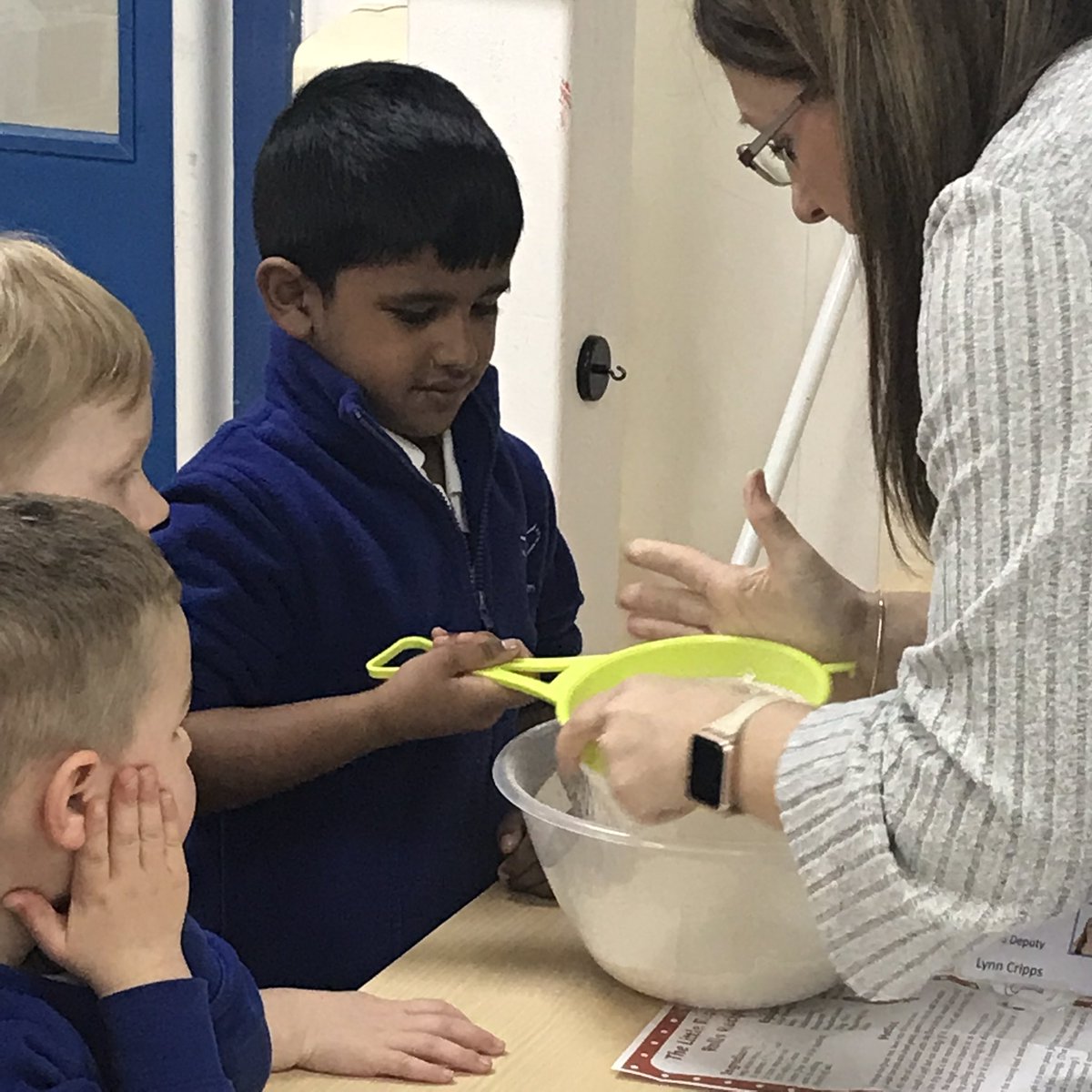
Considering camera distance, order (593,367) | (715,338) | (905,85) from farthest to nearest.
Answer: (715,338) → (593,367) → (905,85)

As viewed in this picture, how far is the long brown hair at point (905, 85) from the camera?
0.79 m

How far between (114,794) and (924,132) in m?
0.53

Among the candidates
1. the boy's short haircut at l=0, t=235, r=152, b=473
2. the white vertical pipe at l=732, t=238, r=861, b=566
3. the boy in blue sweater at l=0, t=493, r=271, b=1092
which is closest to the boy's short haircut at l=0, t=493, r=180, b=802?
the boy in blue sweater at l=0, t=493, r=271, b=1092

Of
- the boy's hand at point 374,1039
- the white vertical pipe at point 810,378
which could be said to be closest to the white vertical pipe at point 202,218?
the white vertical pipe at point 810,378

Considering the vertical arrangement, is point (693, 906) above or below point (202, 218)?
below

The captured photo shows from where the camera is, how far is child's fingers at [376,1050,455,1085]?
876mm

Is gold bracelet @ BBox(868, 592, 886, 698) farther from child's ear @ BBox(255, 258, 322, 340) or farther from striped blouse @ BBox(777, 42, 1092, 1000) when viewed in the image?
child's ear @ BBox(255, 258, 322, 340)

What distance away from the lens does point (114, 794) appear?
27.9 inches

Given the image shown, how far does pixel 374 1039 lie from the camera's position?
90 cm

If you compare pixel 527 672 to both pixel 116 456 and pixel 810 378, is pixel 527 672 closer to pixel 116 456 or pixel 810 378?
pixel 116 456

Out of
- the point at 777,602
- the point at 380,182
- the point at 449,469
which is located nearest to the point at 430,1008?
the point at 777,602

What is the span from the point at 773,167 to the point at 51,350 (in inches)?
20.8

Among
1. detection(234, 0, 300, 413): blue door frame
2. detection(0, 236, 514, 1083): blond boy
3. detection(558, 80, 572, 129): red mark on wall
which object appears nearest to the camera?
detection(0, 236, 514, 1083): blond boy

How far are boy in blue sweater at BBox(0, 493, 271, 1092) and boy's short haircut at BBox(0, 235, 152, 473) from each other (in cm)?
25
